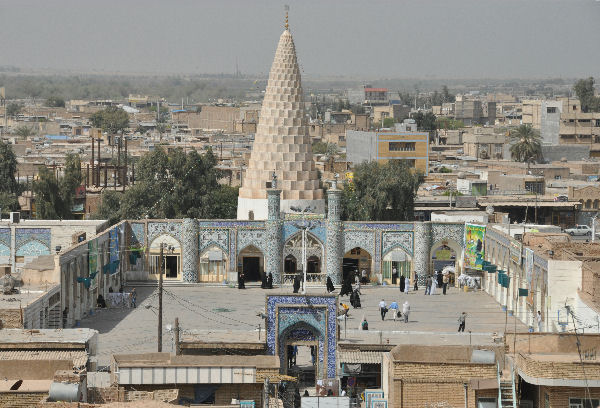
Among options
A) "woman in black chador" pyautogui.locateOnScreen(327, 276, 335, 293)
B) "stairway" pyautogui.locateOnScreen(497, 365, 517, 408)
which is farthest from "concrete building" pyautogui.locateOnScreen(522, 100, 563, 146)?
"stairway" pyautogui.locateOnScreen(497, 365, 517, 408)

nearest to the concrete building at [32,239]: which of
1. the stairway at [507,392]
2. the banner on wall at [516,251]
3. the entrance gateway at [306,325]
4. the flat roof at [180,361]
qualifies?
the banner on wall at [516,251]

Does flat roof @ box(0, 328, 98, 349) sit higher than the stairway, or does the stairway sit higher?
flat roof @ box(0, 328, 98, 349)

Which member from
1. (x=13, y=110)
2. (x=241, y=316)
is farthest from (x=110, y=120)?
(x=241, y=316)

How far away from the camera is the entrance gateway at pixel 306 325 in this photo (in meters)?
22.7

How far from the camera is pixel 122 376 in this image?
17.8m

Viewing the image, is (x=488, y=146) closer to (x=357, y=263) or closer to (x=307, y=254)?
(x=357, y=263)

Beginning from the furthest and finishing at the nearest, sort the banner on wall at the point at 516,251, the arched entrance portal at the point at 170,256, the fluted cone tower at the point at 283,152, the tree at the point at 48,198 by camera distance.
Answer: the tree at the point at 48,198, the fluted cone tower at the point at 283,152, the arched entrance portal at the point at 170,256, the banner on wall at the point at 516,251

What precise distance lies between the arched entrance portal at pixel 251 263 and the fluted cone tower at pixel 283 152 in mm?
2267

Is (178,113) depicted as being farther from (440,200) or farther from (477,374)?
(477,374)

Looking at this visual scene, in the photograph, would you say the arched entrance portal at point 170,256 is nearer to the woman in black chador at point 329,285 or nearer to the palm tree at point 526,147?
the woman in black chador at point 329,285

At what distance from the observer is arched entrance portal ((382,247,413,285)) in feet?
120

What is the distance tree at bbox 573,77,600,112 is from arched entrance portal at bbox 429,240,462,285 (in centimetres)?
8268

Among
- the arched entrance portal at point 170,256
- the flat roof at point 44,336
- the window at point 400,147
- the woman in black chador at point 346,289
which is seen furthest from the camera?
the window at point 400,147

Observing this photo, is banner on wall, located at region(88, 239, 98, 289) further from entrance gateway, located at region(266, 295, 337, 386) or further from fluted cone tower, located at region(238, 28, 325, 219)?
entrance gateway, located at region(266, 295, 337, 386)
